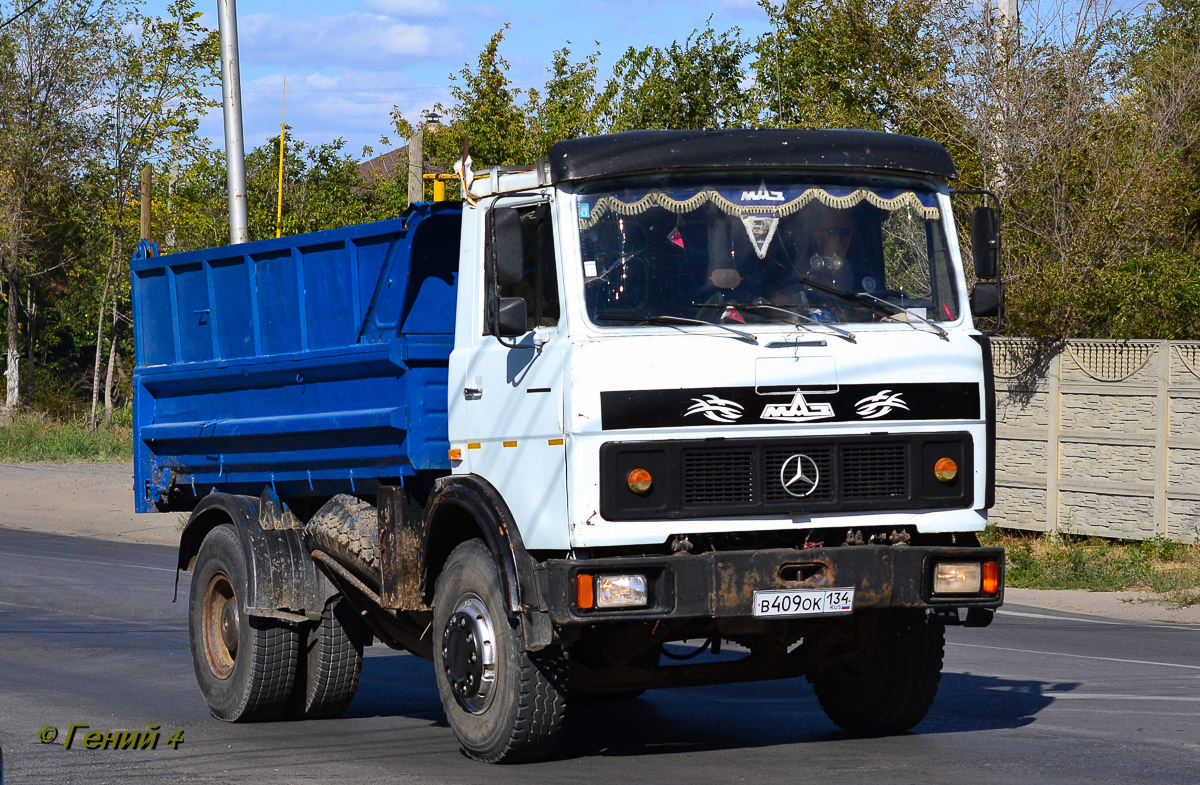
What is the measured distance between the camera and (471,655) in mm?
7023

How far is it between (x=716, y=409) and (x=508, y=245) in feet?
3.61

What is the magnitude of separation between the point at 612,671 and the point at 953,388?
1.96m

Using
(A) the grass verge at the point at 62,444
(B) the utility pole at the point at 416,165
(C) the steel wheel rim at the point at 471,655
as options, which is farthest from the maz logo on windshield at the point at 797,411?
(A) the grass verge at the point at 62,444

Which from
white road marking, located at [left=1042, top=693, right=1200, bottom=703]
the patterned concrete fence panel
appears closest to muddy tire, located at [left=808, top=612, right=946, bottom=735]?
white road marking, located at [left=1042, top=693, right=1200, bottom=703]

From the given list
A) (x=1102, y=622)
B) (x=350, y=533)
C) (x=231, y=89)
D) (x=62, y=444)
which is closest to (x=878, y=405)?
(x=350, y=533)

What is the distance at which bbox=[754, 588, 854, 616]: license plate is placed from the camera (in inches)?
257

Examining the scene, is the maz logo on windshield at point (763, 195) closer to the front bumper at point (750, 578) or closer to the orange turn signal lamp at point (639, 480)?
the orange turn signal lamp at point (639, 480)

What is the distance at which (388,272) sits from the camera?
780cm

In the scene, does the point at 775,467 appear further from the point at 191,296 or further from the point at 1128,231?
the point at 1128,231

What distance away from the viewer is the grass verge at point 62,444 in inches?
1212

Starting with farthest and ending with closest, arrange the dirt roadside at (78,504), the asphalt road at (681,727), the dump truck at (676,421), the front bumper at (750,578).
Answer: the dirt roadside at (78,504)
the asphalt road at (681,727)
the dump truck at (676,421)
the front bumper at (750,578)

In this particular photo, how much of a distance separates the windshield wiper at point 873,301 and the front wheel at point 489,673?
6.02 ft

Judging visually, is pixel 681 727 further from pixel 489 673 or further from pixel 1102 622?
pixel 1102 622

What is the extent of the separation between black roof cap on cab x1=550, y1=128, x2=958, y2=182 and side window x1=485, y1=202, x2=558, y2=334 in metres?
0.25
